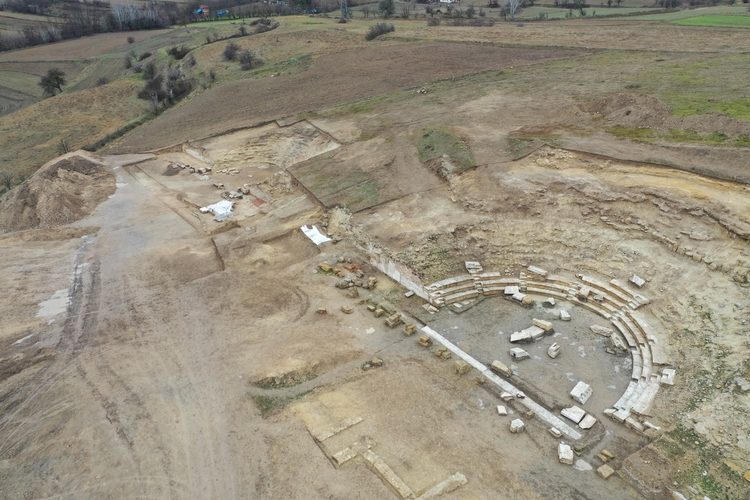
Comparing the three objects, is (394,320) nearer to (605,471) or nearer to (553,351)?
(553,351)

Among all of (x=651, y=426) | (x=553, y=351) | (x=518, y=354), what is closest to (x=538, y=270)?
(x=553, y=351)

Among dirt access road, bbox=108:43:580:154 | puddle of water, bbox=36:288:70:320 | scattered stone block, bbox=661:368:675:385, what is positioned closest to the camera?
scattered stone block, bbox=661:368:675:385

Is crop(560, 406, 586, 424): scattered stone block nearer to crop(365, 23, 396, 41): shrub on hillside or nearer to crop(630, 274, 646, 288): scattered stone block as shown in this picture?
crop(630, 274, 646, 288): scattered stone block

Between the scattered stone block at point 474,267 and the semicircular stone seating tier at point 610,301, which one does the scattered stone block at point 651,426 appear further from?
the scattered stone block at point 474,267

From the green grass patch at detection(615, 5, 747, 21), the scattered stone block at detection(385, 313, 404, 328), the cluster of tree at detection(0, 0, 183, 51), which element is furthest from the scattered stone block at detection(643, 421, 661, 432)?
the cluster of tree at detection(0, 0, 183, 51)

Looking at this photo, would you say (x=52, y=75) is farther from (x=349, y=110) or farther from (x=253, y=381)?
(x=253, y=381)

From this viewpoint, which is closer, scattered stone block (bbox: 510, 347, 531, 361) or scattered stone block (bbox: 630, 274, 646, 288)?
scattered stone block (bbox: 510, 347, 531, 361)
